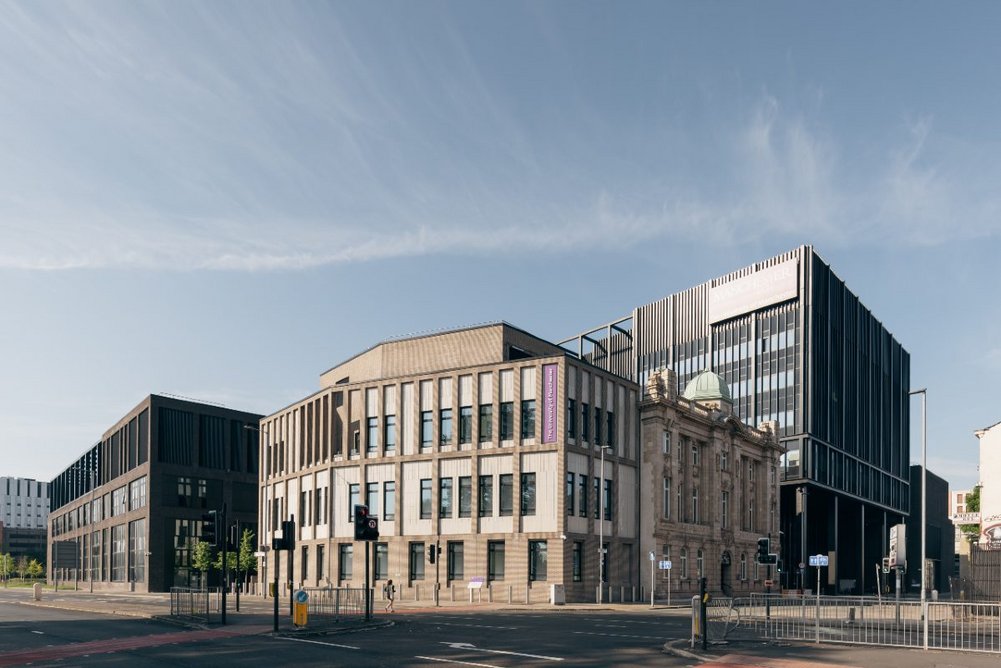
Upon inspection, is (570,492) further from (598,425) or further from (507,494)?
(598,425)

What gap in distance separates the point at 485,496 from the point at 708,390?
1154 inches

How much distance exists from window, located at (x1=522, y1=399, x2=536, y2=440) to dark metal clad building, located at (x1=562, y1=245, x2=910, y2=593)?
33.6 m

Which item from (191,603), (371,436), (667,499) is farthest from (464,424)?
(191,603)

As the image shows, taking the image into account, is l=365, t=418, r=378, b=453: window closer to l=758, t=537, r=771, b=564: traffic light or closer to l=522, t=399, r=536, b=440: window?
l=522, t=399, r=536, b=440: window

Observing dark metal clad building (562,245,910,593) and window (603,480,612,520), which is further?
dark metal clad building (562,245,910,593)

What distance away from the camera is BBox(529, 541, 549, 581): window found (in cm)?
6178

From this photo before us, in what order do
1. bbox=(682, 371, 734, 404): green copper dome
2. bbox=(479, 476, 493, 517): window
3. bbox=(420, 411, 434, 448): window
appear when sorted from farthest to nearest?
1. bbox=(682, 371, 734, 404): green copper dome
2. bbox=(420, 411, 434, 448): window
3. bbox=(479, 476, 493, 517): window

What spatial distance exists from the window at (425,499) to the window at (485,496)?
4.06 meters

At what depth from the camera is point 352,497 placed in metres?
71.0

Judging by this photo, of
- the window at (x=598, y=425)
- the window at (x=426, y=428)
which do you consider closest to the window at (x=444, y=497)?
the window at (x=426, y=428)

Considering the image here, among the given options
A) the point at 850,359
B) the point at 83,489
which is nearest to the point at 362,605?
the point at 850,359

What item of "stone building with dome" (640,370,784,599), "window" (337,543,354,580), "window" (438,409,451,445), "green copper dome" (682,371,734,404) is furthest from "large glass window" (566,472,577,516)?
"green copper dome" (682,371,734,404)

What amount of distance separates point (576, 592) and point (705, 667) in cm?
4009

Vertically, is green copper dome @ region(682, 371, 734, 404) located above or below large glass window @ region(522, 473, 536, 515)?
above
